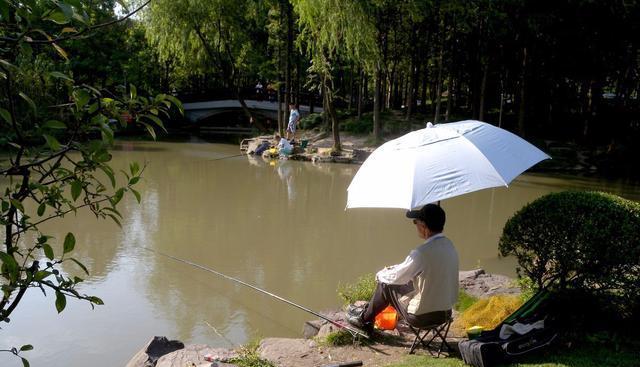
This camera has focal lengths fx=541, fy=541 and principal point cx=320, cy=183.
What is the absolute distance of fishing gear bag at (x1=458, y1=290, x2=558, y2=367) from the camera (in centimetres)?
334

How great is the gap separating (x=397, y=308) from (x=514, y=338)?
0.80m

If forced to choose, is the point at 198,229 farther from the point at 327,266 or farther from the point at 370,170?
the point at 370,170

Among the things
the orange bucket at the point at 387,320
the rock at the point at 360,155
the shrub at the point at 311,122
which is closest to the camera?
the orange bucket at the point at 387,320

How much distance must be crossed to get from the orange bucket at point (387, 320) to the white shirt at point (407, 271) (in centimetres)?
62

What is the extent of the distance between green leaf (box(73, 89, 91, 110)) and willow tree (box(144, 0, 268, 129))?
18.9m

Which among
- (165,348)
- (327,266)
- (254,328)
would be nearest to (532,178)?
(327,266)

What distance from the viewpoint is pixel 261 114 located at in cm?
2903

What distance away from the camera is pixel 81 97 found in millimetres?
1450

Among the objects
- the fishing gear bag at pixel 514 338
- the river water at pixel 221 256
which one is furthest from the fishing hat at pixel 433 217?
the river water at pixel 221 256

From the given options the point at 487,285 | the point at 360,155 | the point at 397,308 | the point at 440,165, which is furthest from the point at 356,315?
the point at 360,155

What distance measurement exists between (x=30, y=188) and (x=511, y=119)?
884 inches

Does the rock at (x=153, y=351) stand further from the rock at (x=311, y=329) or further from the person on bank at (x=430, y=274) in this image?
the person on bank at (x=430, y=274)

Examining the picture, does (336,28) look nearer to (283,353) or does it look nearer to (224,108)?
(283,353)

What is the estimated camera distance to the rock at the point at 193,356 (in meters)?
4.11
